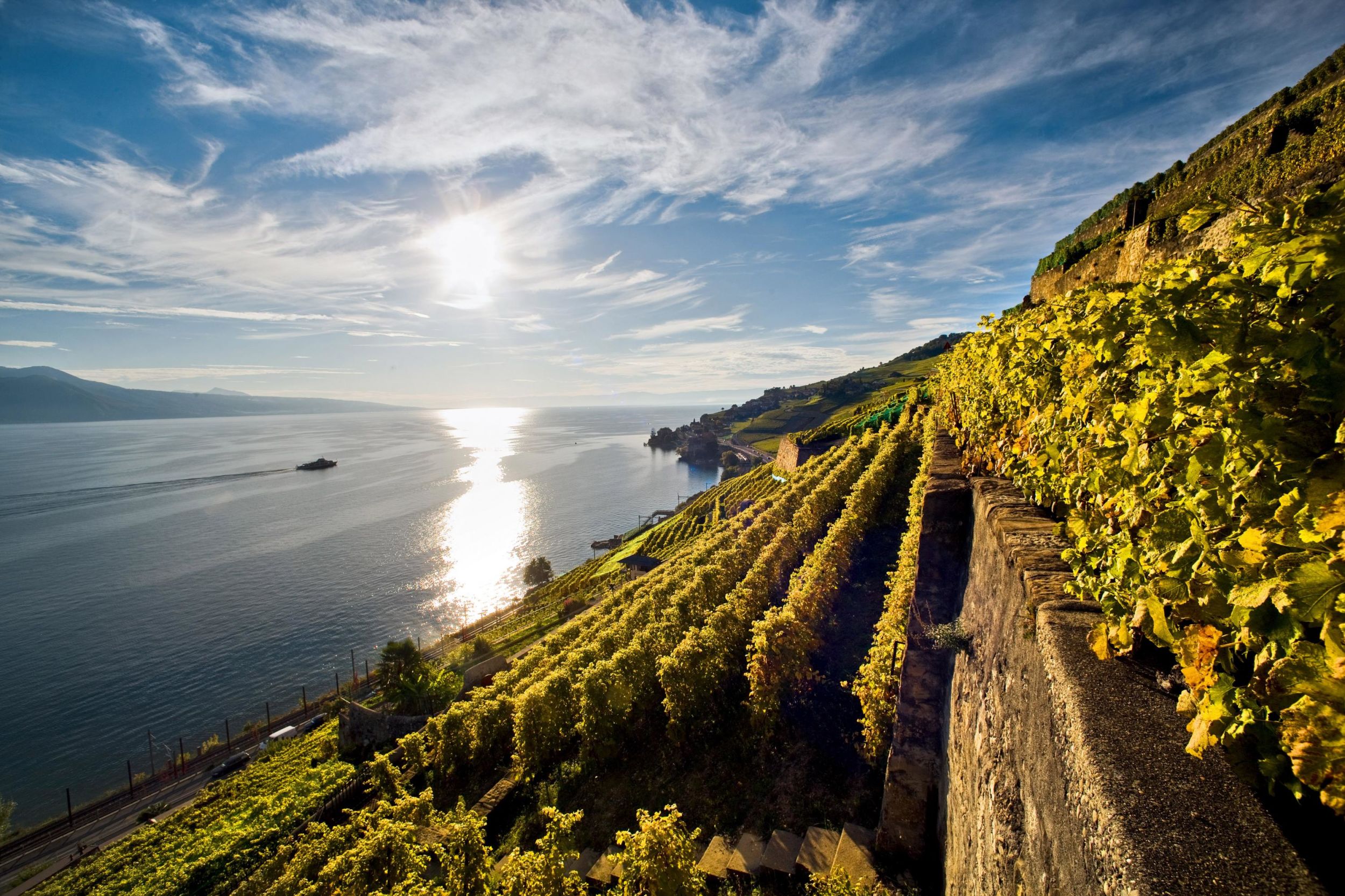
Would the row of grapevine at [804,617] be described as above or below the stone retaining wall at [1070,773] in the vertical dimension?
below

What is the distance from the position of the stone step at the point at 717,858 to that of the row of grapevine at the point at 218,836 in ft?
78.2

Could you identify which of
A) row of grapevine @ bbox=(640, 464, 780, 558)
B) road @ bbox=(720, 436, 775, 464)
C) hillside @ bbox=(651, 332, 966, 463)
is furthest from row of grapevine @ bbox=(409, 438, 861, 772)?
hillside @ bbox=(651, 332, 966, 463)

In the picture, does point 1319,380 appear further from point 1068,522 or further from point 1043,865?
point 1043,865

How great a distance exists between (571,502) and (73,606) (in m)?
79.0

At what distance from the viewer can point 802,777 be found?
10219 mm

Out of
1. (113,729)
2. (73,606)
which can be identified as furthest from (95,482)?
(113,729)

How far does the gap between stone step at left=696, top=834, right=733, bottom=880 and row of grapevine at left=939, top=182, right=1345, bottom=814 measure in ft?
28.2

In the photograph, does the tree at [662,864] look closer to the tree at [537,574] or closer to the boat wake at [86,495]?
the tree at [537,574]

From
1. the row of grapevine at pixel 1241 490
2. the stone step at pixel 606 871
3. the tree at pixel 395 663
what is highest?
the row of grapevine at pixel 1241 490

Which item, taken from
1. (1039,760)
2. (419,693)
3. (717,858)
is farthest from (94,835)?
(1039,760)

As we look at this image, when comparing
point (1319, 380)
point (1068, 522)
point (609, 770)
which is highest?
point (1319, 380)

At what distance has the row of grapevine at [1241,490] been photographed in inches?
67.7

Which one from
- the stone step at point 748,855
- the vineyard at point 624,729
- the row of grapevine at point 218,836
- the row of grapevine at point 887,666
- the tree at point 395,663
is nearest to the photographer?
the row of grapevine at point 887,666

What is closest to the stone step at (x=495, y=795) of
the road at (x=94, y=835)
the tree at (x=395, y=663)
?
the tree at (x=395, y=663)
